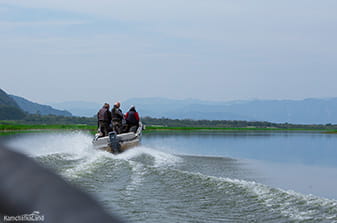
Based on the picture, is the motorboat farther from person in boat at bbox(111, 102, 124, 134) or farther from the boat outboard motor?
person in boat at bbox(111, 102, 124, 134)

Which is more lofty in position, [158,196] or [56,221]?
[56,221]

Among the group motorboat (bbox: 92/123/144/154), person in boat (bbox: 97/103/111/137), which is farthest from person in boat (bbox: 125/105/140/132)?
person in boat (bbox: 97/103/111/137)

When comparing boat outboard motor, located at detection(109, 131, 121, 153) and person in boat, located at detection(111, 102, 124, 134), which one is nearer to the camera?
boat outboard motor, located at detection(109, 131, 121, 153)

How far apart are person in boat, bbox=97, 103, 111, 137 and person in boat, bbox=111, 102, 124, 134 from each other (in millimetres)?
423

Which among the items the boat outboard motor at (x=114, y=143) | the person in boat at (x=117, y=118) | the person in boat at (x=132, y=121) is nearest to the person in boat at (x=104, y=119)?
the person in boat at (x=117, y=118)

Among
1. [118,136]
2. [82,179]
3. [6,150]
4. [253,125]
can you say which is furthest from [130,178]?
[253,125]

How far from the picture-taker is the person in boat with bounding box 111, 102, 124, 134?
84.0 ft

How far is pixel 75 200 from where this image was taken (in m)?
0.47

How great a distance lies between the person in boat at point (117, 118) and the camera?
25.6 meters

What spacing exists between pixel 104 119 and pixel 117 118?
1079 mm

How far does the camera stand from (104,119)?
25250 millimetres

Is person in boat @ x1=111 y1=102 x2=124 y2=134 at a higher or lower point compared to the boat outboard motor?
higher

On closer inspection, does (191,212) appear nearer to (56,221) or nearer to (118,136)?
(56,221)

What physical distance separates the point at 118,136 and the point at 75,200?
2497 centimetres
